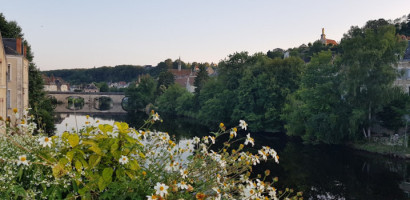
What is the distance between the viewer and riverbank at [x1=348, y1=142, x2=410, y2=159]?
26109mm

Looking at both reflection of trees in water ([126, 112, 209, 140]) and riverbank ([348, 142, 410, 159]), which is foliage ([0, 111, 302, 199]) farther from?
reflection of trees in water ([126, 112, 209, 140])

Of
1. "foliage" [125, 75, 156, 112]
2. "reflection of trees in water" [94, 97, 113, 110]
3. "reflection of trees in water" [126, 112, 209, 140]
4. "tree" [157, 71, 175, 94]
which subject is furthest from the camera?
"reflection of trees in water" [94, 97, 113, 110]

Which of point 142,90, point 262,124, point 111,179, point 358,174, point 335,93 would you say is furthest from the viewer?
point 142,90

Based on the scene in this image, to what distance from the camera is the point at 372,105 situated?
29750 millimetres

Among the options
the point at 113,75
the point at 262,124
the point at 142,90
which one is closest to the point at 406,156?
the point at 262,124

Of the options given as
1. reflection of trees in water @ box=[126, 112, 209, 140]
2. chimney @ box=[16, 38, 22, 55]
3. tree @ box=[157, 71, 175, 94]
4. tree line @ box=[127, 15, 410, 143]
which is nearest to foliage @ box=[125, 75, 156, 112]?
tree @ box=[157, 71, 175, 94]

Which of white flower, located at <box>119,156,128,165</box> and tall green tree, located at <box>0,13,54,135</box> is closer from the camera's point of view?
white flower, located at <box>119,156,128,165</box>

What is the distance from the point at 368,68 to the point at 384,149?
625cm

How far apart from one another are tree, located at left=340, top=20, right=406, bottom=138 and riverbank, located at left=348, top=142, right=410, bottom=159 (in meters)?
1.36

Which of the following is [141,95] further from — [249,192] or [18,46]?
[249,192]

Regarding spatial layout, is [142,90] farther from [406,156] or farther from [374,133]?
[406,156]

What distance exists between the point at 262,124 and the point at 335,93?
12260mm

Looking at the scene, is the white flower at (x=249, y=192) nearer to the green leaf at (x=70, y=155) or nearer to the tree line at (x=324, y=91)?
the green leaf at (x=70, y=155)

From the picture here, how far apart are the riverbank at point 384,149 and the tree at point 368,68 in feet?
4.47
